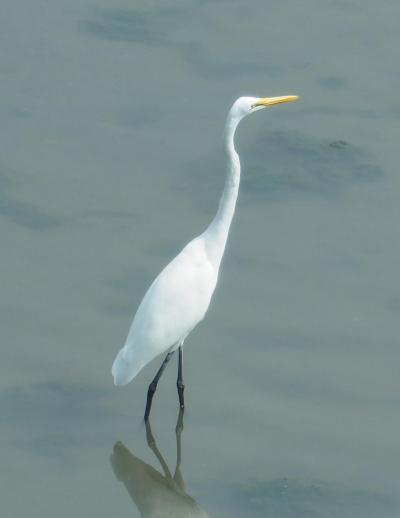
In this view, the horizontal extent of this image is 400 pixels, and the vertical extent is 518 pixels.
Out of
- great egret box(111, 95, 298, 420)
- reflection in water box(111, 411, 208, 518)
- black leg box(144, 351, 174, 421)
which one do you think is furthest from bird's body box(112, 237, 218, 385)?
reflection in water box(111, 411, 208, 518)

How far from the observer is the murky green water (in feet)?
21.4

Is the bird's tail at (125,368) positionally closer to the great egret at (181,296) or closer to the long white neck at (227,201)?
the great egret at (181,296)

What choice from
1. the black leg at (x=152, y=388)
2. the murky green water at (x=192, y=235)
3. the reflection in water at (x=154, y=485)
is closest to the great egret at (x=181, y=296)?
the black leg at (x=152, y=388)

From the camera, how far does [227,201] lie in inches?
268

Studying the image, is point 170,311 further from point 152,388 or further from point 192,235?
point 192,235

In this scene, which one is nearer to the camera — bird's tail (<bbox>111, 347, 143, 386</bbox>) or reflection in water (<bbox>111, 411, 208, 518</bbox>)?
reflection in water (<bbox>111, 411, 208, 518</bbox>)

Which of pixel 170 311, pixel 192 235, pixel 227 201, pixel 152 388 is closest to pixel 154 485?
pixel 152 388

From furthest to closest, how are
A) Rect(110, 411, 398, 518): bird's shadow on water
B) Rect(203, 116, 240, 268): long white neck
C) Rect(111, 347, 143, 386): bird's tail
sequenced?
Rect(203, 116, 240, 268): long white neck < Rect(111, 347, 143, 386): bird's tail < Rect(110, 411, 398, 518): bird's shadow on water

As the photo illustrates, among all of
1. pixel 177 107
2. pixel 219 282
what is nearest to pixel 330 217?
pixel 219 282

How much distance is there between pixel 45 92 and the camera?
9.89m

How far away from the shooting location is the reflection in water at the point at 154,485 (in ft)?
20.7

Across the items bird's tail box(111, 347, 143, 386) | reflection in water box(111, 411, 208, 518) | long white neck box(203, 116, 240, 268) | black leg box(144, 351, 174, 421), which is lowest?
reflection in water box(111, 411, 208, 518)

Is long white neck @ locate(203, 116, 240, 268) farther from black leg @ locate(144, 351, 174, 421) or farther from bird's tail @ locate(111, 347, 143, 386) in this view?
bird's tail @ locate(111, 347, 143, 386)

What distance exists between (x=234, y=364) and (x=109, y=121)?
113 inches
